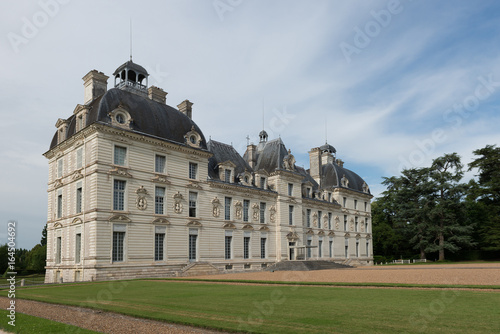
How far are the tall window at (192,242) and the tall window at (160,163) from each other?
5.30 m

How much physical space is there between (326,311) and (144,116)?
24.1 m

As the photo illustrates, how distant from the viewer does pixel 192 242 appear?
32.4 metres

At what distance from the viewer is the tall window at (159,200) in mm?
30125

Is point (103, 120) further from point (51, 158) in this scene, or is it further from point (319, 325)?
point (319, 325)

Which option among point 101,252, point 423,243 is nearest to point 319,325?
point 101,252

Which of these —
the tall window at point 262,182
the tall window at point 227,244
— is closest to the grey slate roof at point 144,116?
the tall window at point 227,244

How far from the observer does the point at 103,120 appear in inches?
1097

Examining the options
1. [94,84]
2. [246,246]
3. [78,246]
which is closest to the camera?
[78,246]

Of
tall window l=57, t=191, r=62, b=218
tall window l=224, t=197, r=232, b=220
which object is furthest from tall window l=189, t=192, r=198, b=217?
tall window l=57, t=191, r=62, b=218

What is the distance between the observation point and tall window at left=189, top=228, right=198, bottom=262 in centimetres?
3212

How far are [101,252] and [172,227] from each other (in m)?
5.99

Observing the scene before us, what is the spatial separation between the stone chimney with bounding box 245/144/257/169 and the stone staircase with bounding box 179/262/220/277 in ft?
47.9

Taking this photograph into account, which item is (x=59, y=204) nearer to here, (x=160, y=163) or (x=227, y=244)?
(x=160, y=163)

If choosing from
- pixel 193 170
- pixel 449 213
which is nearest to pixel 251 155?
pixel 193 170
